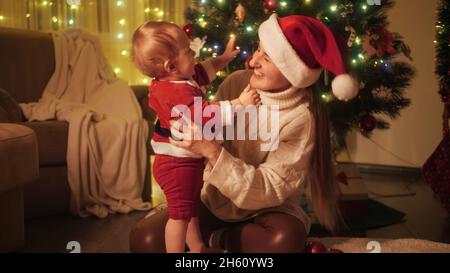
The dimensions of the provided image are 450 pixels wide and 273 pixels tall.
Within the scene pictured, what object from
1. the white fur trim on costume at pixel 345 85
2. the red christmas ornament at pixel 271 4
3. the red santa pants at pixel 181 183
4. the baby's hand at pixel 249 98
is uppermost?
the red christmas ornament at pixel 271 4

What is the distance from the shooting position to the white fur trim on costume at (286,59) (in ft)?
2.25

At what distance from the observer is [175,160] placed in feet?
2.43

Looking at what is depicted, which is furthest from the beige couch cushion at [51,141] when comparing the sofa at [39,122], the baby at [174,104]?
the baby at [174,104]

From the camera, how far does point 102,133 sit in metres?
1.48

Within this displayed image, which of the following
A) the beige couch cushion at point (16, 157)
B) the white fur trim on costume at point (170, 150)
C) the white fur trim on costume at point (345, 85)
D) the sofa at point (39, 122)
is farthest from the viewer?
the sofa at point (39, 122)

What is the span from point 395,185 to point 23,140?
1552 millimetres

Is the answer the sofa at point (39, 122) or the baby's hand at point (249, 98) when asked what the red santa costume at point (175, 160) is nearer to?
the baby's hand at point (249, 98)

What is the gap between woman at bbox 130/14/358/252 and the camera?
69 cm

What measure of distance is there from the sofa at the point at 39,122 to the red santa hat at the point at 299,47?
799mm

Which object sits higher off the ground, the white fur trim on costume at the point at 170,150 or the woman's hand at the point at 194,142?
the woman's hand at the point at 194,142

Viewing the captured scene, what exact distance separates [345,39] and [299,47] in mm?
462

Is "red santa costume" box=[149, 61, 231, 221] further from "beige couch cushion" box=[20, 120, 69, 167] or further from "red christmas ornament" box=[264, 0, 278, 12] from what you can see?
"beige couch cushion" box=[20, 120, 69, 167]

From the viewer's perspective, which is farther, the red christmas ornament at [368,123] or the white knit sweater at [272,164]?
the red christmas ornament at [368,123]

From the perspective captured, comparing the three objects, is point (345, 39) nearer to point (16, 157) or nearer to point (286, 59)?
point (286, 59)
